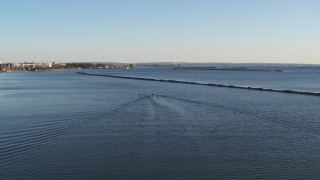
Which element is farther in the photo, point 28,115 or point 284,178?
point 28,115

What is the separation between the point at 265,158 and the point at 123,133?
9893 mm

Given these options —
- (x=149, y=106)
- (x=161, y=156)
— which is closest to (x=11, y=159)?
(x=161, y=156)

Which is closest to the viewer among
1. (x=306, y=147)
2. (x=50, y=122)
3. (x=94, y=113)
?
(x=306, y=147)

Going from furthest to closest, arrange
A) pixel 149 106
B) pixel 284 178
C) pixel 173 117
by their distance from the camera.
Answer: pixel 149 106 → pixel 173 117 → pixel 284 178

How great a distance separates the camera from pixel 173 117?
34.3m

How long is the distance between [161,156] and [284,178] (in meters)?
6.18

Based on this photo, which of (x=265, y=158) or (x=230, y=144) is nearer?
(x=265, y=158)

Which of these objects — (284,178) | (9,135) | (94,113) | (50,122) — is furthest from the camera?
(94,113)

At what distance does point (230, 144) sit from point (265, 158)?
3130 mm

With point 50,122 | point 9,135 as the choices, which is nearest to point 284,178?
point 9,135

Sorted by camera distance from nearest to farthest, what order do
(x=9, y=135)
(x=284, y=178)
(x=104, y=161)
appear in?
1. (x=284, y=178)
2. (x=104, y=161)
3. (x=9, y=135)

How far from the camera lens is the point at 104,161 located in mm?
19922

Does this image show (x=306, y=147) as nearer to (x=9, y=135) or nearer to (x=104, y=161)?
(x=104, y=161)

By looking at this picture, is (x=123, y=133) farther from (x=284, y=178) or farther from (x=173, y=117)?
(x=284, y=178)
